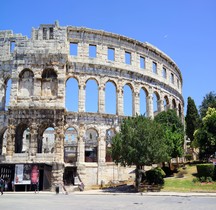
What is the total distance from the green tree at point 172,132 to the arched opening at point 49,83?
11715 mm

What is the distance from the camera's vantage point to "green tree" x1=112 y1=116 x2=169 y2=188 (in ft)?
80.3

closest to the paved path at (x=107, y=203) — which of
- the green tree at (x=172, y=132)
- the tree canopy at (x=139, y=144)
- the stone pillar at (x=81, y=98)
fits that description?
the tree canopy at (x=139, y=144)

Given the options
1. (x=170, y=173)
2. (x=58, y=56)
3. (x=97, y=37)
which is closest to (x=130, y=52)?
(x=97, y=37)

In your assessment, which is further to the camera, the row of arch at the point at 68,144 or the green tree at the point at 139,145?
the row of arch at the point at 68,144

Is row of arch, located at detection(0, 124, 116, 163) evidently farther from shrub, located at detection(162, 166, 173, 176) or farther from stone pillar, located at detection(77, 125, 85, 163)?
shrub, located at detection(162, 166, 173, 176)

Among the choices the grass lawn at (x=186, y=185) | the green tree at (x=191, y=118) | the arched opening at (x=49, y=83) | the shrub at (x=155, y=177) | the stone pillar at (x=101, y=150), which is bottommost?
the grass lawn at (x=186, y=185)

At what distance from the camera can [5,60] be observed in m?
32.2

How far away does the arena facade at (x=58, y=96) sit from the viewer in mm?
27516

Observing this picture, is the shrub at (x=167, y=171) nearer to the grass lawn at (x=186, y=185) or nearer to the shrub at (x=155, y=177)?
the grass lawn at (x=186, y=185)

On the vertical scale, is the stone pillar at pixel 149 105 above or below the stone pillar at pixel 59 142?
above

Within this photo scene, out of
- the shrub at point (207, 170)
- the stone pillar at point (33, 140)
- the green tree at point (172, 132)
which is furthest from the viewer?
the green tree at point (172, 132)

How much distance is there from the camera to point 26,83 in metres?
31.0

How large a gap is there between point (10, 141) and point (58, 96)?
6.44m

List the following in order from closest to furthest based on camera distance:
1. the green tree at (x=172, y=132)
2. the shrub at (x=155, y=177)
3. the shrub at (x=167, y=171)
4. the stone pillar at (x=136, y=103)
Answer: the shrub at (x=155, y=177), the green tree at (x=172, y=132), the shrub at (x=167, y=171), the stone pillar at (x=136, y=103)
